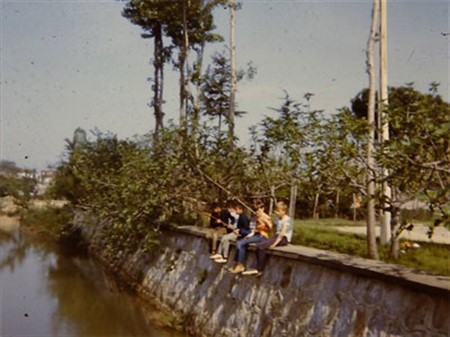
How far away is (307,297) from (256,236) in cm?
194

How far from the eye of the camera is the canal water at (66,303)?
1177 cm

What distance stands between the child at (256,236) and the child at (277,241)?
33 centimetres

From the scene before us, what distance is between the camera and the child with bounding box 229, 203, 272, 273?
30.0ft

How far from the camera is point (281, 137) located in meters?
11.2

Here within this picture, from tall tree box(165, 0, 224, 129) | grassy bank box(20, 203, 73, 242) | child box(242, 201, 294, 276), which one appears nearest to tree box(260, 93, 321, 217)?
child box(242, 201, 294, 276)

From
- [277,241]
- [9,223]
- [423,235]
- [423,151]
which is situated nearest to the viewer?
[423,151]

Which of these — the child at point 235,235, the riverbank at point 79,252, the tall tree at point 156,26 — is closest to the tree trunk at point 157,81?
the tall tree at point 156,26

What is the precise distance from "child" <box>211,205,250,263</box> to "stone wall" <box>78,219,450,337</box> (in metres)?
0.37

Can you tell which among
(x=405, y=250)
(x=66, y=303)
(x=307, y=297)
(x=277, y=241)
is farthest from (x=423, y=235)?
(x=66, y=303)

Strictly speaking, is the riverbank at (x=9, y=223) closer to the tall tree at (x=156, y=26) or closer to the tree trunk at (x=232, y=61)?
the tall tree at (x=156, y=26)

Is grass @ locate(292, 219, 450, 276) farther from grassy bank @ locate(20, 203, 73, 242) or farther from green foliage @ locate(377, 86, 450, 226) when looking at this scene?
grassy bank @ locate(20, 203, 73, 242)

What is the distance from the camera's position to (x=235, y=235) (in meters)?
10.4

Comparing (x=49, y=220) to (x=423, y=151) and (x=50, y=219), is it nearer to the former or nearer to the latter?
(x=50, y=219)

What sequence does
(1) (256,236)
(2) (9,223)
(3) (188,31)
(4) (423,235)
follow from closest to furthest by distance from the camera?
(1) (256,236) < (4) (423,235) < (3) (188,31) < (2) (9,223)
